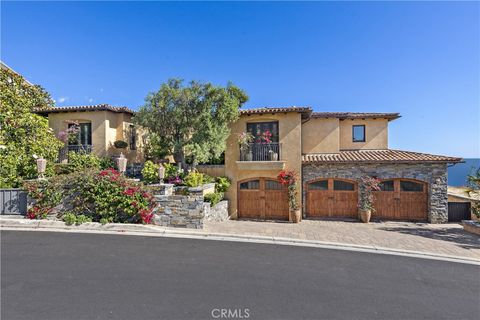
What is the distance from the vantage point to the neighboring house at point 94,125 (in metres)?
14.5

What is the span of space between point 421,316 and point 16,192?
14829 mm

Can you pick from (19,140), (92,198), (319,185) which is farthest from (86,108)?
(319,185)

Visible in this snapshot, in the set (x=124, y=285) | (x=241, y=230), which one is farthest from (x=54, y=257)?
(x=241, y=230)

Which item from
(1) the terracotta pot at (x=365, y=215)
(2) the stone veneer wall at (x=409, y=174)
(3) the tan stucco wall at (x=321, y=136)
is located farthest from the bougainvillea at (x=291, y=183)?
(1) the terracotta pot at (x=365, y=215)

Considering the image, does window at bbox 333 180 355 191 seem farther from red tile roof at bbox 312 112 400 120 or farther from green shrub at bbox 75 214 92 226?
green shrub at bbox 75 214 92 226

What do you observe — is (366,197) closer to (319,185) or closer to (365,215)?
(365,215)

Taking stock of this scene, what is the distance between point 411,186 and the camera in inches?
492

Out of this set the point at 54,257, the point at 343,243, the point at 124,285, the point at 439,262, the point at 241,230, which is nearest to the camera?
the point at 124,285

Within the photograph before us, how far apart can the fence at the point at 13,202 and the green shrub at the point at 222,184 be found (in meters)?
9.02

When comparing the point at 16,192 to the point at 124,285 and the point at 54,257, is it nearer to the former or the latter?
the point at 54,257

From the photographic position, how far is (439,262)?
651 cm

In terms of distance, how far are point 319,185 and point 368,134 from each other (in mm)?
6058

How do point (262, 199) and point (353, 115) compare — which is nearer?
point (262, 199)

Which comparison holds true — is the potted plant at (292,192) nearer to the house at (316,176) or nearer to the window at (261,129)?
the house at (316,176)
